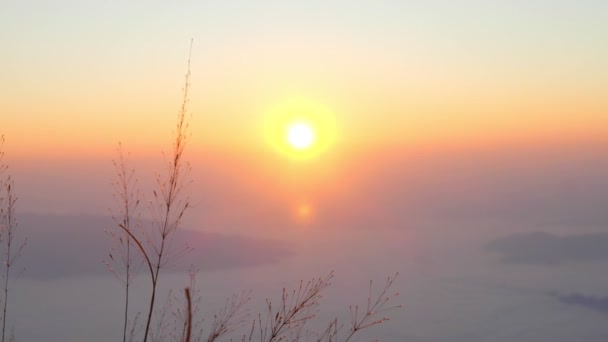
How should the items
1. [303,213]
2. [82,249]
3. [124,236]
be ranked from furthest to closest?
[303,213]
[82,249]
[124,236]

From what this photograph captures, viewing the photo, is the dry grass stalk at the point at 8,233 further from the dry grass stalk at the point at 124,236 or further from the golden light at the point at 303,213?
the golden light at the point at 303,213

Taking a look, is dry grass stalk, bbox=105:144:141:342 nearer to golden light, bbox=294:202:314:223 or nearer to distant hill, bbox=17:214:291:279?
distant hill, bbox=17:214:291:279

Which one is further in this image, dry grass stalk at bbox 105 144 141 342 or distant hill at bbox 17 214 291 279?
distant hill at bbox 17 214 291 279

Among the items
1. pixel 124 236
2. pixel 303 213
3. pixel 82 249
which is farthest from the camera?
pixel 303 213

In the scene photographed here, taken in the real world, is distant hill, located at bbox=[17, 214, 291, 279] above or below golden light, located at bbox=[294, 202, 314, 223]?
below

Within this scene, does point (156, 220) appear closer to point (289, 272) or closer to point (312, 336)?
point (312, 336)

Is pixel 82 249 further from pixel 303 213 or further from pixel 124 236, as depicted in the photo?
pixel 124 236

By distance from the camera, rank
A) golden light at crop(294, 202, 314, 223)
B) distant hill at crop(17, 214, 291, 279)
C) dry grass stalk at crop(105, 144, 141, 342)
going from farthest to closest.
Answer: golden light at crop(294, 202, 314, 223), distant hill at crop(17, 214, 291, 279), dry grass stalk at crop(105, 144, 141, 342)

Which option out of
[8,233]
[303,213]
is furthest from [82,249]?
[8,233]

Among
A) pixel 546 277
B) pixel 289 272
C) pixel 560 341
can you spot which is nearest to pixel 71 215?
pixel 289 272

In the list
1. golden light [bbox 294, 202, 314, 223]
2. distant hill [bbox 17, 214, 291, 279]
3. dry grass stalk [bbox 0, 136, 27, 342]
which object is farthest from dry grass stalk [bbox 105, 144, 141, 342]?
golden light [bbox 294, 202, 314, 223]

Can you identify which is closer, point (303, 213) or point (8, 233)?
point (8, 233)

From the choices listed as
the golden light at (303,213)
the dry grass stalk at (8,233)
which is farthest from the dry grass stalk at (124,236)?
the golden light at (303,213)

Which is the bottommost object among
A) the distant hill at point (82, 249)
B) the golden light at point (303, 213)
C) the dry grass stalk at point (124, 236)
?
the dry grass stalk at point (124, 236)
